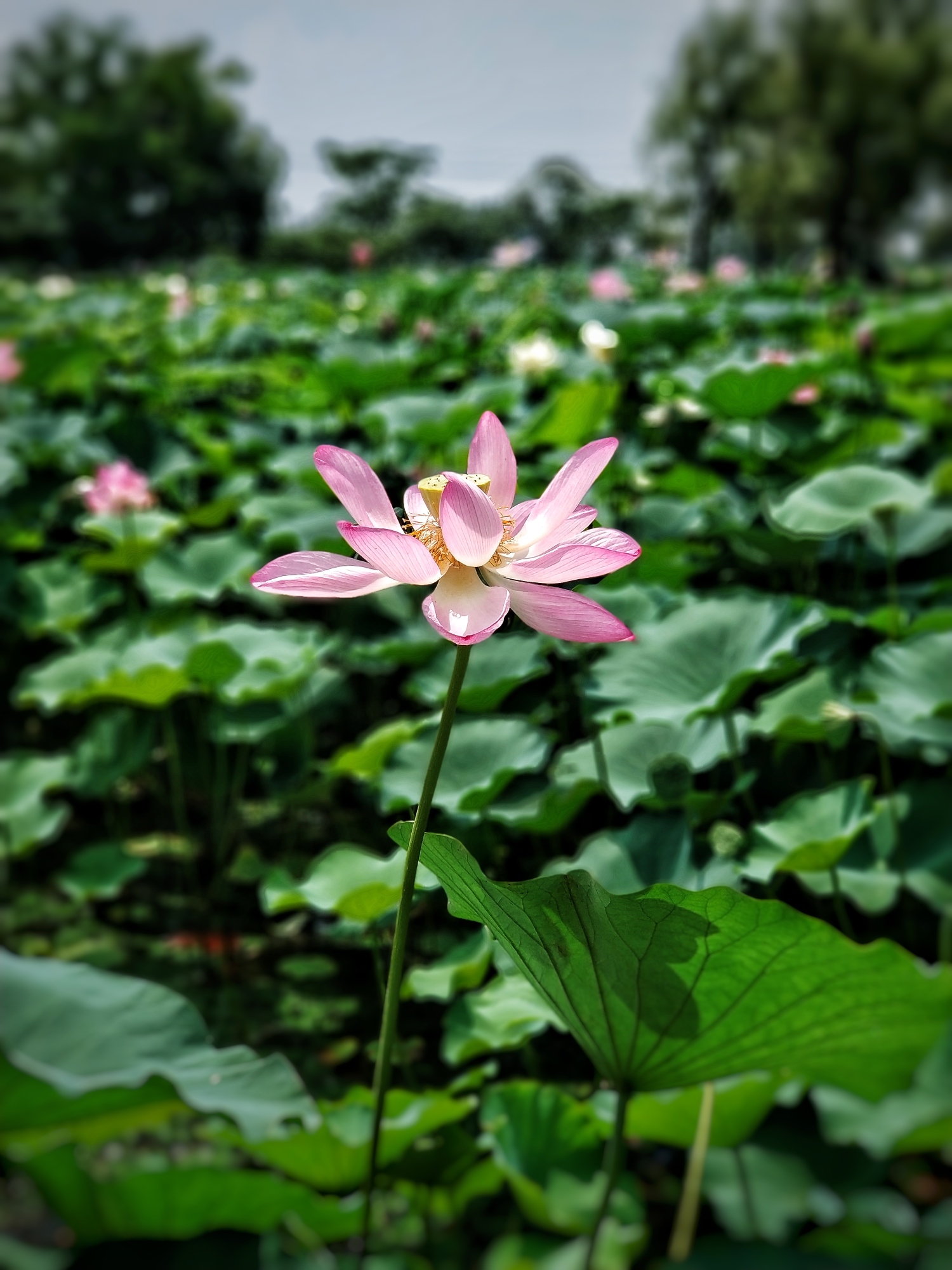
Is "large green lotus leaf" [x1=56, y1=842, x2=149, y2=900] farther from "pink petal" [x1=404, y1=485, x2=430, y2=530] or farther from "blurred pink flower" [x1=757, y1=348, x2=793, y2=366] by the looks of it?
"blurred pink flower" [x1=757, y1=348, x2=793, y2=366]

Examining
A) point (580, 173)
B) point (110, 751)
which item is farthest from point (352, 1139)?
point (580, 173)

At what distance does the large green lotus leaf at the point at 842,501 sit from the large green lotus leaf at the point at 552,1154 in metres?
0.80

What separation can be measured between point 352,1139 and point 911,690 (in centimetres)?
78

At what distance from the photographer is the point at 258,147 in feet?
109

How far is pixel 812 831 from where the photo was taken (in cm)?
99

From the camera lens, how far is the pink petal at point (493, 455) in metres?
0.69

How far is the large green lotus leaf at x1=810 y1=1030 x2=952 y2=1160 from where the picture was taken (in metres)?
0.68

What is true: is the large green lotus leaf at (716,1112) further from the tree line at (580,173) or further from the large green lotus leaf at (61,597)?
the tree line at (580,173)

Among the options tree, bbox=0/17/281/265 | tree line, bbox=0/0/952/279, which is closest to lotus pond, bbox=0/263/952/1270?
tree line, bbox=0/0/952/279

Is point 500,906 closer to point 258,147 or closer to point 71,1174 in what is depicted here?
point 71,1174

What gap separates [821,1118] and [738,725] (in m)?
0.48

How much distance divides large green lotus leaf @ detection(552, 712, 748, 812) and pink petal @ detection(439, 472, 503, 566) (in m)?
0.56

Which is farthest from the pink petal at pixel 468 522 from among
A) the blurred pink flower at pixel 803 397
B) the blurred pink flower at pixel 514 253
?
the blurred pink flower at pixel 514 253

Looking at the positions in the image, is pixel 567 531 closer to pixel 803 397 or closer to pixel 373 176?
pixel 803 397
